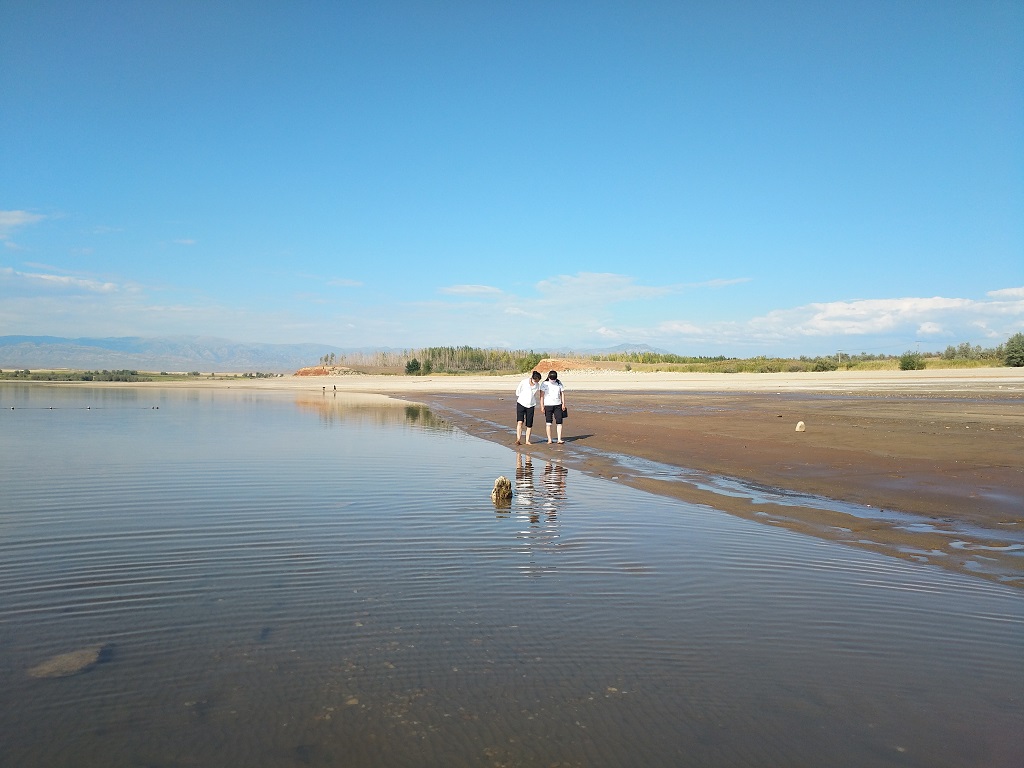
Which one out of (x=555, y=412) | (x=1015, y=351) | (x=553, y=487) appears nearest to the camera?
(x=553, y=487)

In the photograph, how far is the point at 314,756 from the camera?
3.77 metres

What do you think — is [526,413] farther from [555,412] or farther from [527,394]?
[555,412]

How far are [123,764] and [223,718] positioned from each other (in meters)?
0.55

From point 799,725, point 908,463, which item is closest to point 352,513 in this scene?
point 799,725

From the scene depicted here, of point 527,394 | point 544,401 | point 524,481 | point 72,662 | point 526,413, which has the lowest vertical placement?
point 524,481

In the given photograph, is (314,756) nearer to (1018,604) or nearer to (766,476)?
(1018,604)

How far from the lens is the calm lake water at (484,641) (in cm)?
394

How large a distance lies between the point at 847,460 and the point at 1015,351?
5199 centimetres

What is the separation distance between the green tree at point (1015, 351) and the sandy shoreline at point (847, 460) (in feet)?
79.7

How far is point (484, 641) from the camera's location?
5.27m

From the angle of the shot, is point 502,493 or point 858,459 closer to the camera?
point 502,493

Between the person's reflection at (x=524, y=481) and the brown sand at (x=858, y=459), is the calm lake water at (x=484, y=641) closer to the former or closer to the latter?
the person's reflection at (x=524, y=481)

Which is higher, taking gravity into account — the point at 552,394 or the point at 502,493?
the point at 552,394

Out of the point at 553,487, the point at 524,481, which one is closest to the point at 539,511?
the point at 553,487
